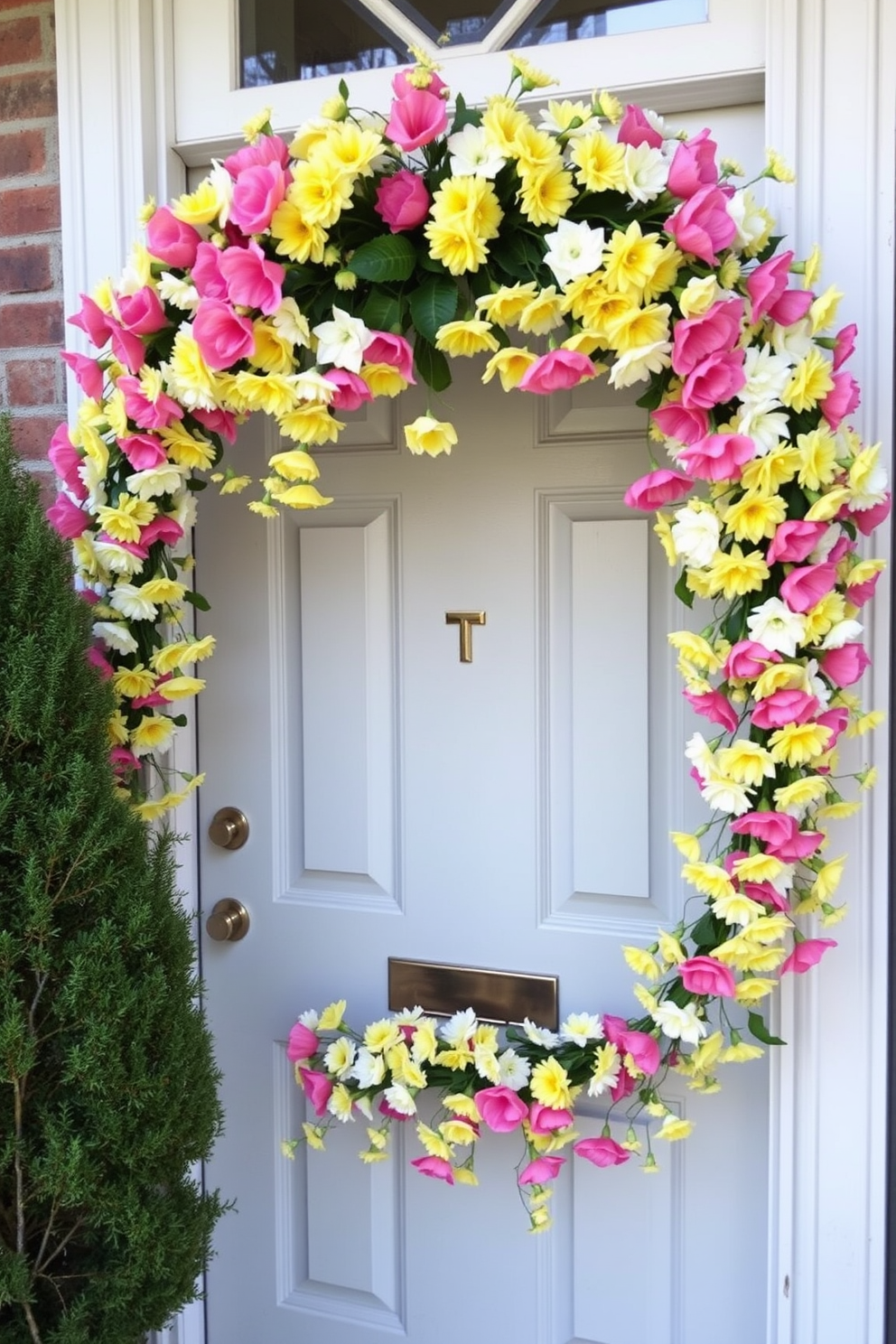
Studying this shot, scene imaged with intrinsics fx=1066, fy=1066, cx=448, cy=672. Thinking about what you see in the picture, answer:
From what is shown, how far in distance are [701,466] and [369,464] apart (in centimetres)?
61

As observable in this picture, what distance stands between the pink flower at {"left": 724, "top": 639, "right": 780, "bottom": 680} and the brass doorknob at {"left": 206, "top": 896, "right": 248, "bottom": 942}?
946mm

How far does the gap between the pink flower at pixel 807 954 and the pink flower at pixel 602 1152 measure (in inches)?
14.2

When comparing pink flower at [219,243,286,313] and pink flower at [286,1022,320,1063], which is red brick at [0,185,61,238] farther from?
pink flower at [286,1022,320,1063]

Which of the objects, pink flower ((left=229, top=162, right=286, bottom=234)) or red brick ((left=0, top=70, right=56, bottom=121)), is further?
red brick ((left=0, top=70, right=56, bottom=121))

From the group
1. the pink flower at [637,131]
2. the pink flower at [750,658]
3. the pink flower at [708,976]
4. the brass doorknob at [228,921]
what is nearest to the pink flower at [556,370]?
the pink flower at [637,131]

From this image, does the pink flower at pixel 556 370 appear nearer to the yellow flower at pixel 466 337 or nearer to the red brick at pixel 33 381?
the yellow flower at pixel 466 337

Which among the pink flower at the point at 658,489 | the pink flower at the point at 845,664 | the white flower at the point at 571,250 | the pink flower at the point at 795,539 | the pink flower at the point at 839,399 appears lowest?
the pink flower at the point at 845,664

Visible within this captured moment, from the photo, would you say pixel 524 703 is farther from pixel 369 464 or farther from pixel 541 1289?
pixel 541 1289

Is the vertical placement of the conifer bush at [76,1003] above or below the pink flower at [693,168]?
below

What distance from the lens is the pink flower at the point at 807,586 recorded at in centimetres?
116

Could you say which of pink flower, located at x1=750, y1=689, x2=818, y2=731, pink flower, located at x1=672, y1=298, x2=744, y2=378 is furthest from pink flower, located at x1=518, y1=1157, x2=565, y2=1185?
pink flower, located at x1=672, y1=298, x2=744, y2=378

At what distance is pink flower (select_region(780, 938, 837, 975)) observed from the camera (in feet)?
4.15

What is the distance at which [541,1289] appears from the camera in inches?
64.4

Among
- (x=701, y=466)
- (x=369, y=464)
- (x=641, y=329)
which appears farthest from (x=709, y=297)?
(x=369, y=464)
